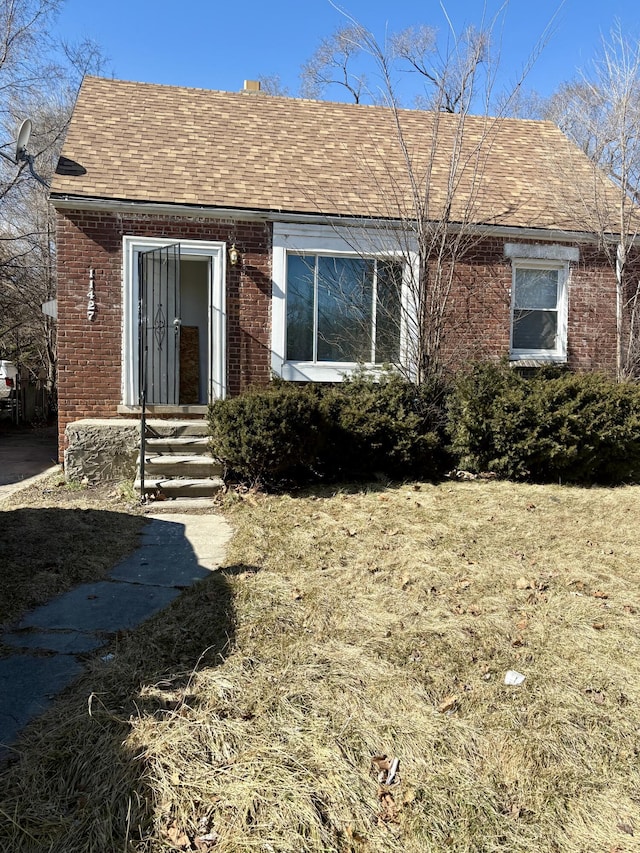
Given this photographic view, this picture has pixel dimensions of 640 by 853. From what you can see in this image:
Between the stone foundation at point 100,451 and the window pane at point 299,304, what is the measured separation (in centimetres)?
272

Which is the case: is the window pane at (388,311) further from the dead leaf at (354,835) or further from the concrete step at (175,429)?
the dead leaf at (354,835)

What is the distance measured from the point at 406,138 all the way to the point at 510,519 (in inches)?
310

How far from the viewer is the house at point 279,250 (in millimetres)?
8555

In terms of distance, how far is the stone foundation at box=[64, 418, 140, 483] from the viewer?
795 cm

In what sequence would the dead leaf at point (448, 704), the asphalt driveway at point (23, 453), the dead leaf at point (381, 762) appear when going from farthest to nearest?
the asphalt driveway at point (23, 453) → the dead leaf at point (448, 704) → the dead leaf at point (381, 762)

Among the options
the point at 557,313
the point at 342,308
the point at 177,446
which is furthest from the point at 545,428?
the point at 177,446

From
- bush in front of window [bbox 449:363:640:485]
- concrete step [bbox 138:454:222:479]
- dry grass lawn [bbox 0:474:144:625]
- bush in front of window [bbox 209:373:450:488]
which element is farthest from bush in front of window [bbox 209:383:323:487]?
bush in front of window [bbox 449:363:640:485]

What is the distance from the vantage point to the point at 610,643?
11.7 ft

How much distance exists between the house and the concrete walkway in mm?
3299

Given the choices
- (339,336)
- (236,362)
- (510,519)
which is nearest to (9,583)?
(510,519)

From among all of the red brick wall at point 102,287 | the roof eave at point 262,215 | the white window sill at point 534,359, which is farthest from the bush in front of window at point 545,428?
the red brick wall at point 102,287

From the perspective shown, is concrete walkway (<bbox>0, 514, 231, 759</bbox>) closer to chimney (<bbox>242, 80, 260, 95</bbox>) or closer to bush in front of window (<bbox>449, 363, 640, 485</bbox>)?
bush in front of window (<bbox>449, 363, 640, 485</bbox>)

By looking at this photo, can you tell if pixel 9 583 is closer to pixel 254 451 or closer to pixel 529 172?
pixel 254 451

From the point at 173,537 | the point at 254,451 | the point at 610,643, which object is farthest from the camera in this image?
the point at 254,451
